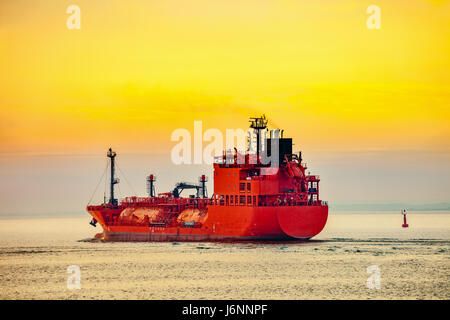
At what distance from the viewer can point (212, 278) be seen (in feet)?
212

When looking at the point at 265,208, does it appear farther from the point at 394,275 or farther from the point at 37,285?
the point at 37,285

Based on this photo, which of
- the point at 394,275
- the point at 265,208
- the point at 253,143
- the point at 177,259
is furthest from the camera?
the point at 253,143

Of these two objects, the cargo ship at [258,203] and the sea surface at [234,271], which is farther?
the cargo ship at [258,203]

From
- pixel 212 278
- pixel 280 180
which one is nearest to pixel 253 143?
pixel 280 180

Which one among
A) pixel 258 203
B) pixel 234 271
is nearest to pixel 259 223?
pixel 258 203

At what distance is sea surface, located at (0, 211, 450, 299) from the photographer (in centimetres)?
5878

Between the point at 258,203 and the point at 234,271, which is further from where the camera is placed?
the point at 258,203

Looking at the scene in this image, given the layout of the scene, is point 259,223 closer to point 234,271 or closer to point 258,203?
point 258,203

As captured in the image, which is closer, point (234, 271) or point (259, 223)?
point (234, 271)

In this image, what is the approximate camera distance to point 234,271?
67750mm

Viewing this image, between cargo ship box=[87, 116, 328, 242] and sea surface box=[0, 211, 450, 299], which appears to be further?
cargo ship box=[87, 116, 328, 242]

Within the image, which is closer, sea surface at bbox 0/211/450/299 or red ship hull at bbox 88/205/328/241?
sea surface at bbox 0/211/450/299

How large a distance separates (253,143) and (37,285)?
33.1m

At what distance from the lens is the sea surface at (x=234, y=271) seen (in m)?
58.8
